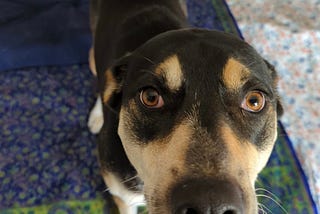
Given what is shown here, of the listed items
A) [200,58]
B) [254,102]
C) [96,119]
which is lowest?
[96,119]

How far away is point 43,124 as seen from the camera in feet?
10.2

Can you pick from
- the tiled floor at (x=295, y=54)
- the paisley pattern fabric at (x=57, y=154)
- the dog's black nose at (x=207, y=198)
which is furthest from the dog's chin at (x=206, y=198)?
the tiled floor at (x=295, y=54)

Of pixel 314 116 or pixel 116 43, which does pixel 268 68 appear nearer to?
pixel 116 43

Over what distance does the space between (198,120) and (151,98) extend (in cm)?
25

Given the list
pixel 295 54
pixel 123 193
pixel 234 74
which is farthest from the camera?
pixel 295 54

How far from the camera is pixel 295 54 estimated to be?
3.57 m

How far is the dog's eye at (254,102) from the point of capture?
1.65 meters

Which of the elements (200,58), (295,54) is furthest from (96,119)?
(295,54)

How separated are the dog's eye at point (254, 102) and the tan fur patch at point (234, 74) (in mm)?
74

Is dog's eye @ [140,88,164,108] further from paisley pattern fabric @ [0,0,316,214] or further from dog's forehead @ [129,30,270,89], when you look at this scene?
paisley pattern fabric @ [0,0,316,214]

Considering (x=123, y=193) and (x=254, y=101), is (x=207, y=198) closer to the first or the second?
(x=254, y=101)

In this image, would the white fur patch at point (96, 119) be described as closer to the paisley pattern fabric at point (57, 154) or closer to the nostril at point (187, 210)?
the paisley pattern fabric at point (57, 154)

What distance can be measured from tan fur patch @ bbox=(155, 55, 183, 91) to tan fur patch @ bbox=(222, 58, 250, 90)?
18 centimetres

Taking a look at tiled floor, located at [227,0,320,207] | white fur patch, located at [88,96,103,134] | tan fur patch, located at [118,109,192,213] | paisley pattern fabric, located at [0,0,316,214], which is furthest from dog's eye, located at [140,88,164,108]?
tiled floor, located at [227,0,320,207]
